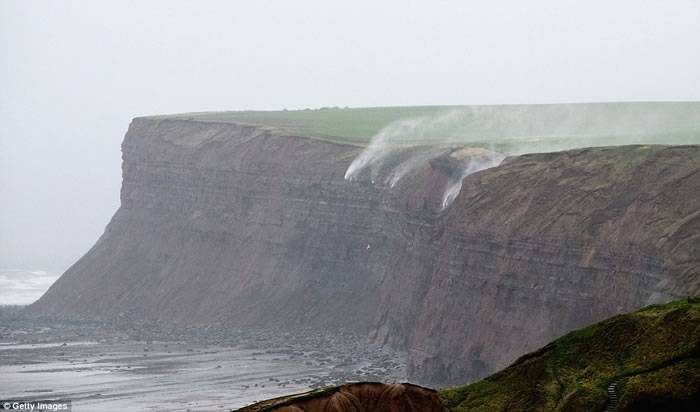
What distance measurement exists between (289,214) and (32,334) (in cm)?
1931

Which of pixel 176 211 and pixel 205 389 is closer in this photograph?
pixel 205 389

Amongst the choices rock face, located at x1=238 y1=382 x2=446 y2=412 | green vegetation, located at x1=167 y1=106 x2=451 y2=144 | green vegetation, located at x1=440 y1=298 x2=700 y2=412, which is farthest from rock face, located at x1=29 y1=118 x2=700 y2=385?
rock face, located at x1=238 y1=382 x2=446 y2=412

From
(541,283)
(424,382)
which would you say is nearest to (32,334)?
(424,382)

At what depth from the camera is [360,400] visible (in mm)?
15414

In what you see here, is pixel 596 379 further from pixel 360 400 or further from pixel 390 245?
pixel 390 245

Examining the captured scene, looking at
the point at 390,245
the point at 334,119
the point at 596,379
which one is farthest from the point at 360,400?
the point at 334,119

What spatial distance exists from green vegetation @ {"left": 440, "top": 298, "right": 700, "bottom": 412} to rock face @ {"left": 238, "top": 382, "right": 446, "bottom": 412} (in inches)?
62.4

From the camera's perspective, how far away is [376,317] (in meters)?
89.6

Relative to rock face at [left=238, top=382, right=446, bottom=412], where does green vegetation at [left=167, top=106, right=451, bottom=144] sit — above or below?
below

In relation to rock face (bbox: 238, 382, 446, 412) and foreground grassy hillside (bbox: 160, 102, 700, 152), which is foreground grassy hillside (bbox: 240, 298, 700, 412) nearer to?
rock face (bbox: 238, 382, 446, 412)

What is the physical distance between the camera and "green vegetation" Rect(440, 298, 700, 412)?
647 inches

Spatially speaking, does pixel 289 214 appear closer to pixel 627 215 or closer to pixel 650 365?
pixel 627 215

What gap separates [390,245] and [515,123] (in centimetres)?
3485

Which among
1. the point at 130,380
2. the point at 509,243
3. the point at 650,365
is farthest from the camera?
the point at 130,380
